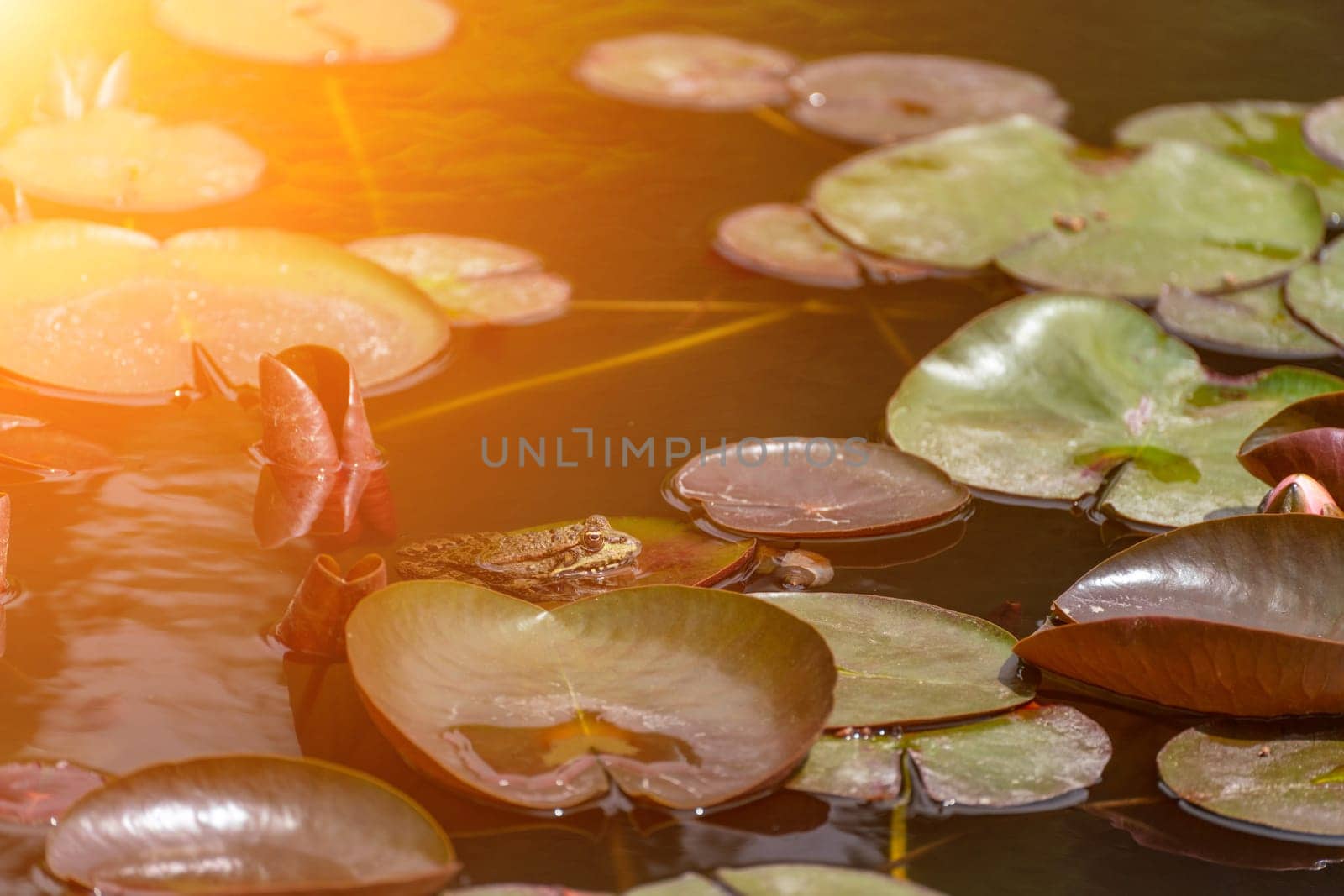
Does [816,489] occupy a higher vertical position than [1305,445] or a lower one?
lower

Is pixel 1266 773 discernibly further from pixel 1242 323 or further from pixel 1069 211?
pixel 1069 211

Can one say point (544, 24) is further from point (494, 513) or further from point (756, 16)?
point (494, 513)

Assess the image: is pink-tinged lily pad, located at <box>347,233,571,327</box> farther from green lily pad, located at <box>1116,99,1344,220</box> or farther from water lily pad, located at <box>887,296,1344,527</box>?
green lily pad, located at <box>1116,99,1344,220</box>

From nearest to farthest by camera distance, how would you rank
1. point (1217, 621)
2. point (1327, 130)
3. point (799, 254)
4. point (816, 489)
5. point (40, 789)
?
point (40, 789), point (1217, 621), point (816, 489), point (799, 254), point (1327, 130)

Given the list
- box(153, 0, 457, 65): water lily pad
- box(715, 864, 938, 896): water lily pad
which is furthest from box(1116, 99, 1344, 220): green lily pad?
box(715, 864, 938, 896): water lily pad

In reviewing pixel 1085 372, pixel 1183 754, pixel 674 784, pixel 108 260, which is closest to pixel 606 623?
pixel 674 784

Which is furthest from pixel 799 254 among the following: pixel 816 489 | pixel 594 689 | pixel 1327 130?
pixel 1327 130
